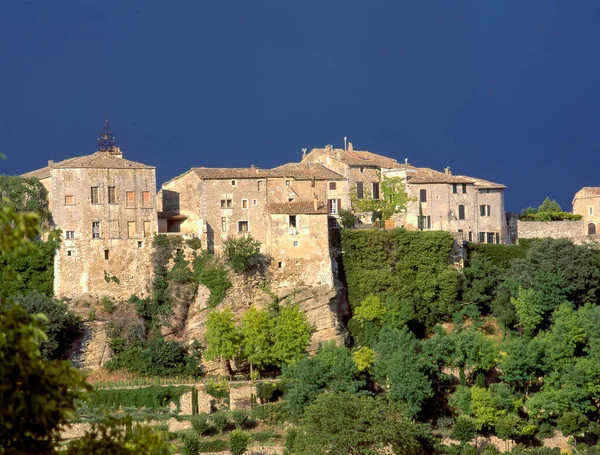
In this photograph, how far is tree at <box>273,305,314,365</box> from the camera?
5050 cm

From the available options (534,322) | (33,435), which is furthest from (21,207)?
(33,435)

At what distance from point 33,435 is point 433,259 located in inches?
1611

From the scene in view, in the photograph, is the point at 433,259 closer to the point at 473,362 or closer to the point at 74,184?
the point at 473,362

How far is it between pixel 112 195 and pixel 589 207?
30.8m

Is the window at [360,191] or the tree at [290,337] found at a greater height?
the window at [360,191]

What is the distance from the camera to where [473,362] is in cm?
5081

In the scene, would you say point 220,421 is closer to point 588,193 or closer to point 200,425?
point 200,425

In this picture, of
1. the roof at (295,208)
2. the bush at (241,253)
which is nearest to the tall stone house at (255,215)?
the roof at (295,208)

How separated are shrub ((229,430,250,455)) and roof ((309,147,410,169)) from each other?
19.1 meters

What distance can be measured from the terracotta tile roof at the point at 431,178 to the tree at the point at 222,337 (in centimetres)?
1412

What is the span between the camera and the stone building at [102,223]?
172ft

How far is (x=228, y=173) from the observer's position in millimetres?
55094

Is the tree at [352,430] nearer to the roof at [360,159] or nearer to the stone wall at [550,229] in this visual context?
the roof at [360,159]

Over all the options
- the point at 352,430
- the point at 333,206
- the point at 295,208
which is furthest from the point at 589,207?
the point at 352,430
